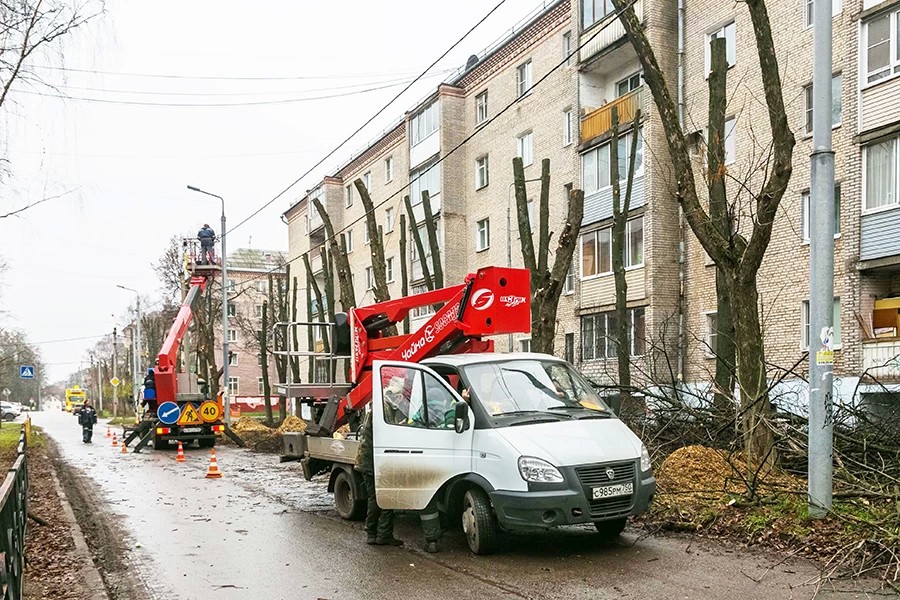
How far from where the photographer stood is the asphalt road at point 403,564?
6.85 metres

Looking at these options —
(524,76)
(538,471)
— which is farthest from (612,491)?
(524,76)

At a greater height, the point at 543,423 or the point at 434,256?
the point at 434,256

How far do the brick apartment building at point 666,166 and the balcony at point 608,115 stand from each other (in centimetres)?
6

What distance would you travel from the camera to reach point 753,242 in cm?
970

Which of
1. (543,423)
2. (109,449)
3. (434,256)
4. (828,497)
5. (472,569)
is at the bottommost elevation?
(109,449)

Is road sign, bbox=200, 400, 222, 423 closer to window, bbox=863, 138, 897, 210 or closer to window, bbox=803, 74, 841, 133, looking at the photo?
window, bbox=803, 74, 841, 133

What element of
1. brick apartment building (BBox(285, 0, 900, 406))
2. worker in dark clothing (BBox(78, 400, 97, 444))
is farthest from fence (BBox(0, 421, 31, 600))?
→ worker in dark clothing (BBox(78, 400, 97, 444))

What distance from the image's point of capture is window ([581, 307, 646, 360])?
25.2m

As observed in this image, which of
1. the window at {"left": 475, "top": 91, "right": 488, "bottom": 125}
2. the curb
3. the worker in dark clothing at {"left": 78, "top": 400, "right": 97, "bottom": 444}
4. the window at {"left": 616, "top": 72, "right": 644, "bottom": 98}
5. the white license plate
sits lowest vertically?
the worker in dark clothing at {"left": 78, "top": 400, "right": 97, "bottom": 444}

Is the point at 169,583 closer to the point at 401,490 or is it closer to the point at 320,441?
the point at 401,490

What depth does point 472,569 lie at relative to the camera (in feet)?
25.2

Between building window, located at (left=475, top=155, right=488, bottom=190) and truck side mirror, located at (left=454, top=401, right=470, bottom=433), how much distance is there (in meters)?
26.8

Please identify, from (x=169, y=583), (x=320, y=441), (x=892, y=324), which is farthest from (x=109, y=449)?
(x=892, y=324)

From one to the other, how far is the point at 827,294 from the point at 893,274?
492 inches
